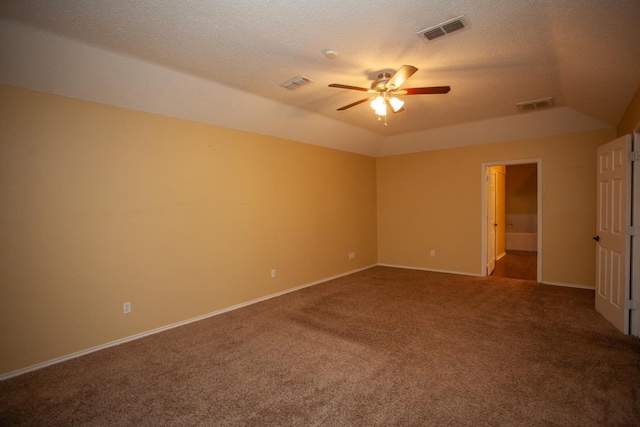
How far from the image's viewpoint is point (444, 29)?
233 centimetres

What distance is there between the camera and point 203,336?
10.8ft

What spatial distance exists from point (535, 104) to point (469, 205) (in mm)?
2116

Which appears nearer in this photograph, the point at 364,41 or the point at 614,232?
the point at 364,41

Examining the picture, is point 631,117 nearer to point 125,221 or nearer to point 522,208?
point 522,208

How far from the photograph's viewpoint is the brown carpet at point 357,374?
6.65 feet

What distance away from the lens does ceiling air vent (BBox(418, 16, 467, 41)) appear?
2221 millimetres

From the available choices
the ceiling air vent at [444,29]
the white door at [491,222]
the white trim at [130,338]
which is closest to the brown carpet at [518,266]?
the white door at [491,222]

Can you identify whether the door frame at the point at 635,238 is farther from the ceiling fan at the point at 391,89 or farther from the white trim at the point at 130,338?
the white trim at the point at 130,338

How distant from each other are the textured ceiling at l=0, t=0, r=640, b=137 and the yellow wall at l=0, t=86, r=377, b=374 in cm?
87

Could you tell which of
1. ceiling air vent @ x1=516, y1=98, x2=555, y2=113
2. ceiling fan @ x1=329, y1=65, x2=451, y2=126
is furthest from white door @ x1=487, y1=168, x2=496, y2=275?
ceiling fan @ x1=329, y1=65, x2=451, y2=126

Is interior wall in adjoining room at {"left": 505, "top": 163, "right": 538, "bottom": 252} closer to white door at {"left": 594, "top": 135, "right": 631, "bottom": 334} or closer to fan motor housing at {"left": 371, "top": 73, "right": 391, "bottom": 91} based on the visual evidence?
white door at {"left": 594, "top": 135, "right": 631, "bottom": 334}

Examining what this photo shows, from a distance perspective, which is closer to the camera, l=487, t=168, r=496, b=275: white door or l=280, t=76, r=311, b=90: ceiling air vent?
l=280, t=76, r=311, b=90: ceiling air vent

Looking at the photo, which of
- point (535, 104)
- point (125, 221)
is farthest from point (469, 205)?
point (125, 221)

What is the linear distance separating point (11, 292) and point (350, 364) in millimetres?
2988
